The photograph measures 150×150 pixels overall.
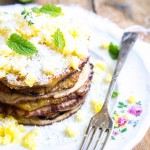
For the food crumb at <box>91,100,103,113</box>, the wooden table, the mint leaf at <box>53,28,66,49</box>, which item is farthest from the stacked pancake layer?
the wooden table

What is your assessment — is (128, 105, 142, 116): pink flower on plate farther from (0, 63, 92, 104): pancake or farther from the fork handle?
(0, 63, 92, 104): pancake

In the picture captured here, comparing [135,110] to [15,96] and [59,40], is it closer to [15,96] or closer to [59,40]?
[59,40]

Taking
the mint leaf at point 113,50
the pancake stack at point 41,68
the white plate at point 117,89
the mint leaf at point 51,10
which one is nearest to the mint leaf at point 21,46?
the pancake stack at point 41,68

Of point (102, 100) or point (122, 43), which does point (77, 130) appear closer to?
point (102, 100)

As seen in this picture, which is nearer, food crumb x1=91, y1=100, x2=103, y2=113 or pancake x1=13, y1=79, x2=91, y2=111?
pancake x1=13, y1=79, x2=91, y2=111

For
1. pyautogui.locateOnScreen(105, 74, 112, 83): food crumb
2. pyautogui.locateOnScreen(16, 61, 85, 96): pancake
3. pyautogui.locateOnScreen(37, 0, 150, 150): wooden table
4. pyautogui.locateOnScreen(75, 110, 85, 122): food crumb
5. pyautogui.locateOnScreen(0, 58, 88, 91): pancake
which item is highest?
pyautogui.locateOnScreen(0, 58, 88, 91): pancake

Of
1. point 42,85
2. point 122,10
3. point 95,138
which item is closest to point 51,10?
point 42,85
